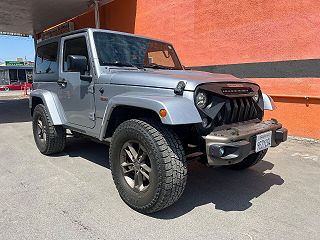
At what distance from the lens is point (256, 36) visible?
7.02 meters

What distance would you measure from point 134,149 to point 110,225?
2.67 feet

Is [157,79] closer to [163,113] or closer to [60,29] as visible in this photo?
[163,113]

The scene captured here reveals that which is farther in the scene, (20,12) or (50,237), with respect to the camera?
(20,12)

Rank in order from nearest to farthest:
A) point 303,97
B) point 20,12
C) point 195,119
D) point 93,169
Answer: point 195,119 < point 93,169 < point 303,97 < point 20,12

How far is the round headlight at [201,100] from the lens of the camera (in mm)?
3127

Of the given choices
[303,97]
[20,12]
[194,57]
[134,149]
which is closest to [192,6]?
[194,57]

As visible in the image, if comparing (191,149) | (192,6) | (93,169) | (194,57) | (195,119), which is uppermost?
(192,6)

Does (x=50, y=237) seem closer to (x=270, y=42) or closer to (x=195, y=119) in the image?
(x=195, y=119)

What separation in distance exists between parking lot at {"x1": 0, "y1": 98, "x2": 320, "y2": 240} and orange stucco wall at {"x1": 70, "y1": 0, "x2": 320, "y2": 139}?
1752 mm

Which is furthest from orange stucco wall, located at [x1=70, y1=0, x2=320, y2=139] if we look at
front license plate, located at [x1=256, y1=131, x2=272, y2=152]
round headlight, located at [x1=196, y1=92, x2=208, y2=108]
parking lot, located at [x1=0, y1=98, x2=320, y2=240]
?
round headlight, located at [x1=196, y1=92, x2=208, y2=108]

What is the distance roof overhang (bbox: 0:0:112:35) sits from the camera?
12305 millimetres

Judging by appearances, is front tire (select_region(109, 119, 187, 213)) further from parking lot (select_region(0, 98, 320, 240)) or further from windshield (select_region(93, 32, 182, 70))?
windshield (select_region(93, 32, 182, 70))

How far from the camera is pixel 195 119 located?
2934 millimetres

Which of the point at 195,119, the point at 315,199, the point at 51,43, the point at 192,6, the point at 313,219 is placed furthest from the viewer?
the point at 192,6
